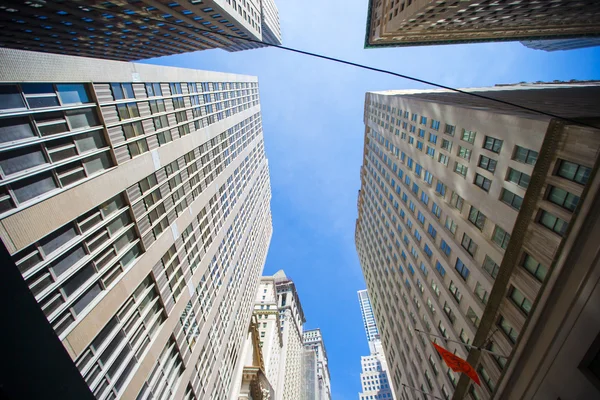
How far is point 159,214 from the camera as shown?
2566 centimetres

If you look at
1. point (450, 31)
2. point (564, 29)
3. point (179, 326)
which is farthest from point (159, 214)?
point (564, 29)

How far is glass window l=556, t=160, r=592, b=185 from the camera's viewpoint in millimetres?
15453

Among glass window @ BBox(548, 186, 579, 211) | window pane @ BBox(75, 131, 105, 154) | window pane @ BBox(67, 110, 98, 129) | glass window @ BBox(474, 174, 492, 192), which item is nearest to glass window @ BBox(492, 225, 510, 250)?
glass window @ BBox(474, 174, 492, 192)

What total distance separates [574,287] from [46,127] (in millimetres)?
27248

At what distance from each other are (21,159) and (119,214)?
279 inches

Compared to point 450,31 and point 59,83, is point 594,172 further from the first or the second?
point 450,31

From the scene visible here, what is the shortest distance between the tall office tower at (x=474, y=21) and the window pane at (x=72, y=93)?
3994 centimetres

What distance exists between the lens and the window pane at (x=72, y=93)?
16438 millimetres

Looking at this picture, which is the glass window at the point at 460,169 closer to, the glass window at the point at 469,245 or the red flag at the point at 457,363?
the glass window at the point at 469,245

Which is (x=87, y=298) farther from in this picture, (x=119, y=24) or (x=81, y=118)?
(x=119, y=24)

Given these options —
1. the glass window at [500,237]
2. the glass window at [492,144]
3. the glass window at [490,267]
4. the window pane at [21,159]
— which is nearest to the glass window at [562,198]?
the glass window at [500,237]

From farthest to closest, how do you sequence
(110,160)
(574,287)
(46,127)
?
(110,160) → (46,127) → (574,287)

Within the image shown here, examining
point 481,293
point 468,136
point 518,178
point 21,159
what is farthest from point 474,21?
point 21,159

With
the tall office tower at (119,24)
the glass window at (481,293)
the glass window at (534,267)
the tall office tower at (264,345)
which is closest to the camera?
the glass window at (534,267)
